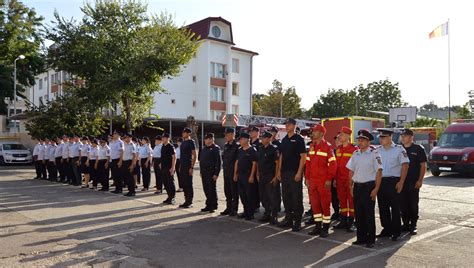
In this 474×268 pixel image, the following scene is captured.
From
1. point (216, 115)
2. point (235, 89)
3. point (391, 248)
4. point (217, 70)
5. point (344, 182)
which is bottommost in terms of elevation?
point (391, 248)

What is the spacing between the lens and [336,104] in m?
69.1

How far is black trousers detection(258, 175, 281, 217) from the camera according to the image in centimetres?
918

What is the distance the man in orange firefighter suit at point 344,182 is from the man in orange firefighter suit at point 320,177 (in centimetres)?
76

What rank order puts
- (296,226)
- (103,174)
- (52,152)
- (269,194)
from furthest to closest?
(52,152) → (103,174) → (269,194) → (296,226)

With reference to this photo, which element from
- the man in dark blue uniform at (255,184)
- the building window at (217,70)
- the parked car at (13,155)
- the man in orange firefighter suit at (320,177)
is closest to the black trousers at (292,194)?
the man in orange firefighter suit at (320,177)

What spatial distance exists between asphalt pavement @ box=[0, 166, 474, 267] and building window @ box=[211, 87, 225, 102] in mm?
35847

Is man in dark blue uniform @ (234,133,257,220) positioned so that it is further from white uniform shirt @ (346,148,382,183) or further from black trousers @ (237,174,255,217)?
white uniform shirt @ (346,148,382,183)

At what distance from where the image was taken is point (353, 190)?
7.64 metres

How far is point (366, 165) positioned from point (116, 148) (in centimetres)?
888

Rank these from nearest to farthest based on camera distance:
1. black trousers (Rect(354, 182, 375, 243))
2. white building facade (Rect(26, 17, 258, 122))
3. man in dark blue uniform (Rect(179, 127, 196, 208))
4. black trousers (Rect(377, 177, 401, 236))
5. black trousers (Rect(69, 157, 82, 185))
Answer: black trousers (Rect(354, 182, 375, 243)) → black trousers (Rect(377, 177, 401, 236)) → man in dark blue uniform (Rect(179, 127, 196, 208)) → black trousers (Rect(69, 157, 82, 185)) → white building facade (Rect(26, 17, 258, 122))

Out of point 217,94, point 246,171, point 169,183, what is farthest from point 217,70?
point 246,171

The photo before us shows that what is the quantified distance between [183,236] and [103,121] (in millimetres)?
23559

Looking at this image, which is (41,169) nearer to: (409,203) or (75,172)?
(75,172)

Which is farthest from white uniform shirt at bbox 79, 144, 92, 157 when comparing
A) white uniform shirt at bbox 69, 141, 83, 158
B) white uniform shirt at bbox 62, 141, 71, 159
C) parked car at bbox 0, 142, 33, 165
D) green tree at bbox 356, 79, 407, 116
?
green tree at bbox 356, 79, 407, 116
